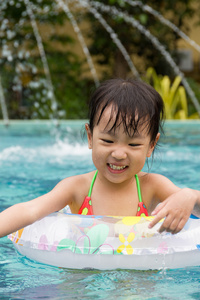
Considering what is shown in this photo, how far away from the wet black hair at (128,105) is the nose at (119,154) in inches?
3.0

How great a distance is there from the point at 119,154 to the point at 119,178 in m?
0.15

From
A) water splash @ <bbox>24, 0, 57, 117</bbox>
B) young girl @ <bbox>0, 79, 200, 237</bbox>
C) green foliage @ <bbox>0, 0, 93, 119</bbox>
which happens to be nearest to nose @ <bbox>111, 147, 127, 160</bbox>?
young girl @ <bbox>0, 79, 200, 237</bbox>

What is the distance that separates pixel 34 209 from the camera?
227 centimetres

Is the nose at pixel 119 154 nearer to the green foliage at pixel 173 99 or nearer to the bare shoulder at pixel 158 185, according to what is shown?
the bare shoulder at pixel 158 185

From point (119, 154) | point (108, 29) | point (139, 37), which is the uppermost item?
point (119, 154)

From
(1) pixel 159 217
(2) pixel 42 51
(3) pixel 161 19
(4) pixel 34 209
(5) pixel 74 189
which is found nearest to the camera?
(1) pixel 159 217

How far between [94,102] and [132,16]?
A: 9251mm

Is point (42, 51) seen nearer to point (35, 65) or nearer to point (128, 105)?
point (35, 65)

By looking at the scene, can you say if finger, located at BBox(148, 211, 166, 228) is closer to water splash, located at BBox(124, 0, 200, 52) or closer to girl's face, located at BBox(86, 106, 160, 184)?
girl's face, located at BBox(86, 106, 160, 184)

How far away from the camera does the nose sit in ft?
7.30

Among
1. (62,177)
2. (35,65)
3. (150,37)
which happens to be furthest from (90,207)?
(150,37)

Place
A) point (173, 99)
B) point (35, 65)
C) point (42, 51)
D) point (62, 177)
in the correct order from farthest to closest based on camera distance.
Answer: point (42, 51) < point (35, 65) < point (173, 99) < point (62, 177)

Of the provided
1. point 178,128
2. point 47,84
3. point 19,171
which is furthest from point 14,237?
point 47,84

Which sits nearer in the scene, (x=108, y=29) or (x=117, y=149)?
(x=117, y=149)
